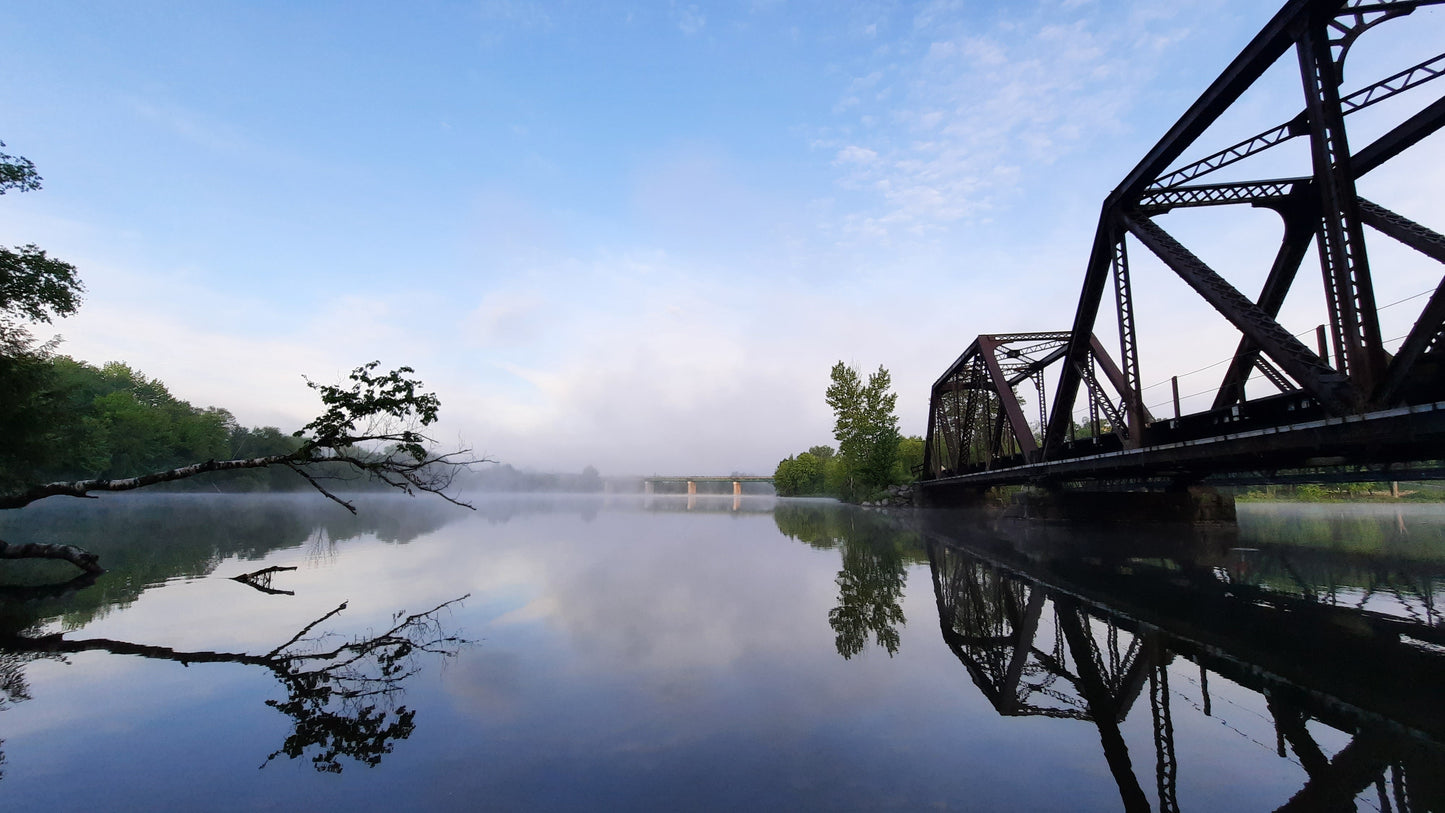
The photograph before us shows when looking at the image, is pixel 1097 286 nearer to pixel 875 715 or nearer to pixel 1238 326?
pixel 1238 326

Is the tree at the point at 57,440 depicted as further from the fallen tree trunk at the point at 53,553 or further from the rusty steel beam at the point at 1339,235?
the rusty steel beam at the point at 1339,235

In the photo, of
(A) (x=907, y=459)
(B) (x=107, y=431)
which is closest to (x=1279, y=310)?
(A) (x=907, y=459)

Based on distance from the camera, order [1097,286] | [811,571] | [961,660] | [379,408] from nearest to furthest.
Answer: [961,660] → [379,408] → [811,571] → [1097,286]

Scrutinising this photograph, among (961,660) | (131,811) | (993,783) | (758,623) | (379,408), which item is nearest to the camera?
(131,811)

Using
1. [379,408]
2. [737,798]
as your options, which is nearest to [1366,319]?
[737,798]

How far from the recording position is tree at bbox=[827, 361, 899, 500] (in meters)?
67.8

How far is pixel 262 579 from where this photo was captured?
14.4m

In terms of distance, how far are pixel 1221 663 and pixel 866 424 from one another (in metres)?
61.8

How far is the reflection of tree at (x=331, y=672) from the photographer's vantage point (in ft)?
18.2

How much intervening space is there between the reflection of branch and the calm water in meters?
0.29

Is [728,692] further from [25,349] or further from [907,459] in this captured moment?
[907,459]

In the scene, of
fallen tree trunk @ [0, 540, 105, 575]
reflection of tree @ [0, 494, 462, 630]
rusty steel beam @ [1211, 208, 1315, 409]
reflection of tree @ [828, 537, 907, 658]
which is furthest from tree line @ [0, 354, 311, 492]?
rusty steel beam @ [1211, 208, 1315, 409]

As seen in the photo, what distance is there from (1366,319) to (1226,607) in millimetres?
5522

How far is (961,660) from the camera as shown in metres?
8.23
